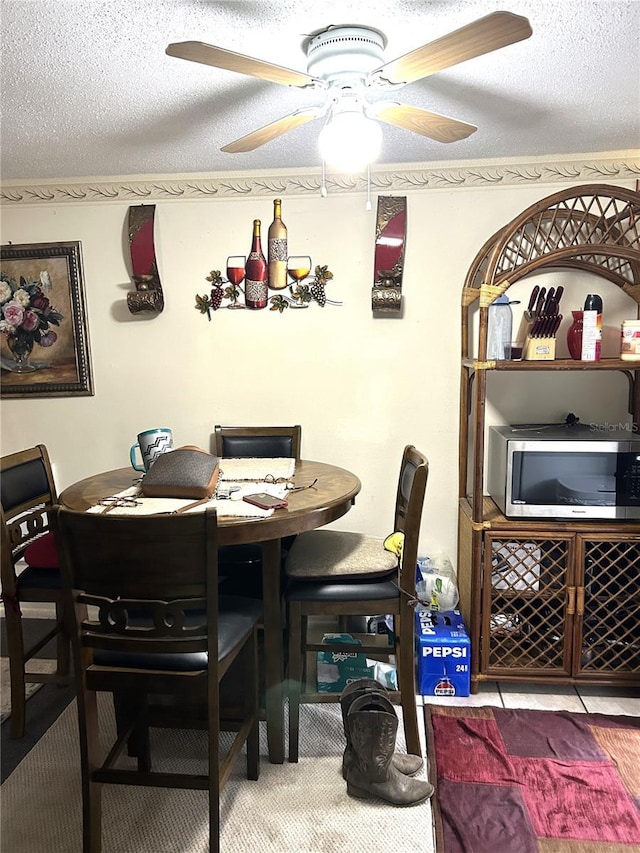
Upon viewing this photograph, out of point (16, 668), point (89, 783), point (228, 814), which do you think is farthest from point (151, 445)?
point (228, 814)

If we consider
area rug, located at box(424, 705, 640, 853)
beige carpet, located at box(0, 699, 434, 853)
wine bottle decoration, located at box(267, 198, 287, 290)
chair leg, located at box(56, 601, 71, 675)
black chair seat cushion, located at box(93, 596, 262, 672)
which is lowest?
area rug, located at box(424, 705, 640, 853)

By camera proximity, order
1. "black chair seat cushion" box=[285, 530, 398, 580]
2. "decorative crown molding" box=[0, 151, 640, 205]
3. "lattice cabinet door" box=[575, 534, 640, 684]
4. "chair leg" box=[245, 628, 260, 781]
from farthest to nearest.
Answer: "decorative crown molding" box=[0, 151, 640, 205] < "lattice cabinet door" box=[575, 534, 640, 684] < "black chair seat cushion" box=[285, 530, 398, 580] < "chair leg" box=[245, 628, 260, 781]

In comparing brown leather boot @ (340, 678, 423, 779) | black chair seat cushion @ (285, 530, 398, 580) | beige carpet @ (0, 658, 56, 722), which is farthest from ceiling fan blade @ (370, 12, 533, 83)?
beige carpet @ (0, 658, 56, 722)

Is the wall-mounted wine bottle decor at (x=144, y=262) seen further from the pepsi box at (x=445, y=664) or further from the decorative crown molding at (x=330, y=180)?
the pepsi box at (x=445, y=664)

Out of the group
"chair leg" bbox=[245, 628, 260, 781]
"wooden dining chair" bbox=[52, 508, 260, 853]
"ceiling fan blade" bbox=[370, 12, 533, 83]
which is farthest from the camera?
"chair leg" bbox=[245, 628, 260, 781]

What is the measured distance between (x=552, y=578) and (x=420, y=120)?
5.79ft

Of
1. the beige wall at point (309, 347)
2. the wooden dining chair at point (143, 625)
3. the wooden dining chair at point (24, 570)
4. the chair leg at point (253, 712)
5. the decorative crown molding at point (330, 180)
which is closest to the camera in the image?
the wooden dining chair at point (143, 625)

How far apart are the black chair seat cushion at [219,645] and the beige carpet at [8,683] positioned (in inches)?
41.7

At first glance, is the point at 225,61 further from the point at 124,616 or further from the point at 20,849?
the point at 20,849

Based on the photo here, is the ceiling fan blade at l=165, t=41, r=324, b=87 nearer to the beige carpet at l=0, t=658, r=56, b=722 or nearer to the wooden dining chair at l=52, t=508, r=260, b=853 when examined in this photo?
the wooden dining chair at l=52, t=508, r=260, b=853

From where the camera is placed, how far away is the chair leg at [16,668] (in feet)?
7.33

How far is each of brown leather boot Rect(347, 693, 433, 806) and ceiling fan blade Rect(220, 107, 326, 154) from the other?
1765mm


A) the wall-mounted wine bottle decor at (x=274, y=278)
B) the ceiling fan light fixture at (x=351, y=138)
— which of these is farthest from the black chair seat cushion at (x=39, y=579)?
the ceiling fan light fixture at (x=351, y=138)

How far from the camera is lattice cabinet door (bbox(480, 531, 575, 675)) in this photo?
8.13 feet
